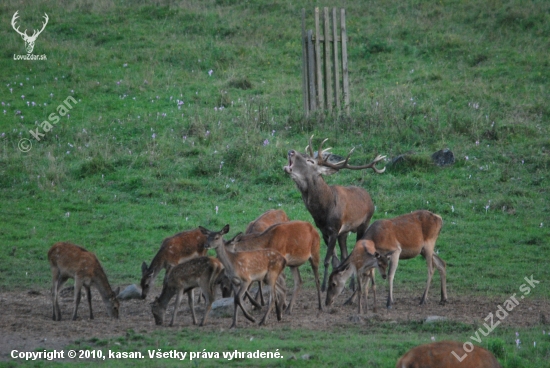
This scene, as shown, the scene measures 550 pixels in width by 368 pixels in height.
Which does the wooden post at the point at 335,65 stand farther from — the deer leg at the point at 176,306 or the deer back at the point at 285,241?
the deer leg at the point at 176,306

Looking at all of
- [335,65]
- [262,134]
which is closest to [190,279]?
[262,134]

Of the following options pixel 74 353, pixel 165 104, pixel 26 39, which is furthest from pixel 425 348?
pixel 26 39

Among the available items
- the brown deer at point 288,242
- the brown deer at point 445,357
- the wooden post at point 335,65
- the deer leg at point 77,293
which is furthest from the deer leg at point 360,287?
the wooden post at point 335,65

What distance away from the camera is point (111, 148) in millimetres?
18406

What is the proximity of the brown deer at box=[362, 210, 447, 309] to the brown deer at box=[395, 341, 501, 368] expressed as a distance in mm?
4474

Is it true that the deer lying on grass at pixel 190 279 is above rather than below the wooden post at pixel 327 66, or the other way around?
below

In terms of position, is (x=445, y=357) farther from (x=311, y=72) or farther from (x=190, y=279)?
(x=311, y=72)

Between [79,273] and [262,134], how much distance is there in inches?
334

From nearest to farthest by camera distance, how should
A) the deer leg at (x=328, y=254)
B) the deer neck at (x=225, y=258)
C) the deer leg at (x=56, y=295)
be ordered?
the deer neck at (x=225, y=258)
the deer leg at (x=56, y=295)
the deer leg at (x=328, y=254)

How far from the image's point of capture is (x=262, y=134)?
61.8 feet

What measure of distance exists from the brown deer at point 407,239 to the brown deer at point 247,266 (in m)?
1.51

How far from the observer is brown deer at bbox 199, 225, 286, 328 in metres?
10.5

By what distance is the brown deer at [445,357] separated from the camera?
6.71 metres

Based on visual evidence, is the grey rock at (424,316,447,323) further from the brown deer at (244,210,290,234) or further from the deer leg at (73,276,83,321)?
the deer leg at (73,276,83,321)
